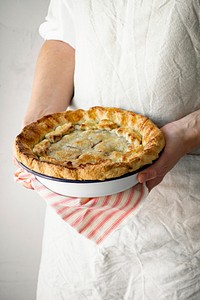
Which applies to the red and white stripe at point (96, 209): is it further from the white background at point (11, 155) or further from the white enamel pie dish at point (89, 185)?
the white background at point (11, 155)

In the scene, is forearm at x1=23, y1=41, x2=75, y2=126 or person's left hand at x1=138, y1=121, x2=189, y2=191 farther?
forearm at x1=23, y1=41, x2=75, y2=126

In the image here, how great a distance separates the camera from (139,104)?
3.16 feet

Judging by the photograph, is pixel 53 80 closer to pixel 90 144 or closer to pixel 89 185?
pixel 90 144

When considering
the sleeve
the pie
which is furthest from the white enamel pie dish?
the sleeve

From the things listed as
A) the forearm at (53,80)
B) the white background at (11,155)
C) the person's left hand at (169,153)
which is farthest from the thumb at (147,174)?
the white background at (11,155)

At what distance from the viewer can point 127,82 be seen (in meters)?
0.97

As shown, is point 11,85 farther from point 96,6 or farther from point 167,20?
point 167,20

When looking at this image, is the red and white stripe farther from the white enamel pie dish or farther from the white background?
the white background

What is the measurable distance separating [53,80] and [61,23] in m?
0.15

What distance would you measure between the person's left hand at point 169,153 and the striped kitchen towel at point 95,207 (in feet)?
0.14

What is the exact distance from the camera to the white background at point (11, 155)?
51.0 inches

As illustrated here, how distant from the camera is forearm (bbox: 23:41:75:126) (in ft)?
3.52

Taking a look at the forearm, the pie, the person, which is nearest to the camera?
the pie

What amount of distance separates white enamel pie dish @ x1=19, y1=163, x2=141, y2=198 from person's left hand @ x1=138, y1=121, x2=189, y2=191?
0.15ft
